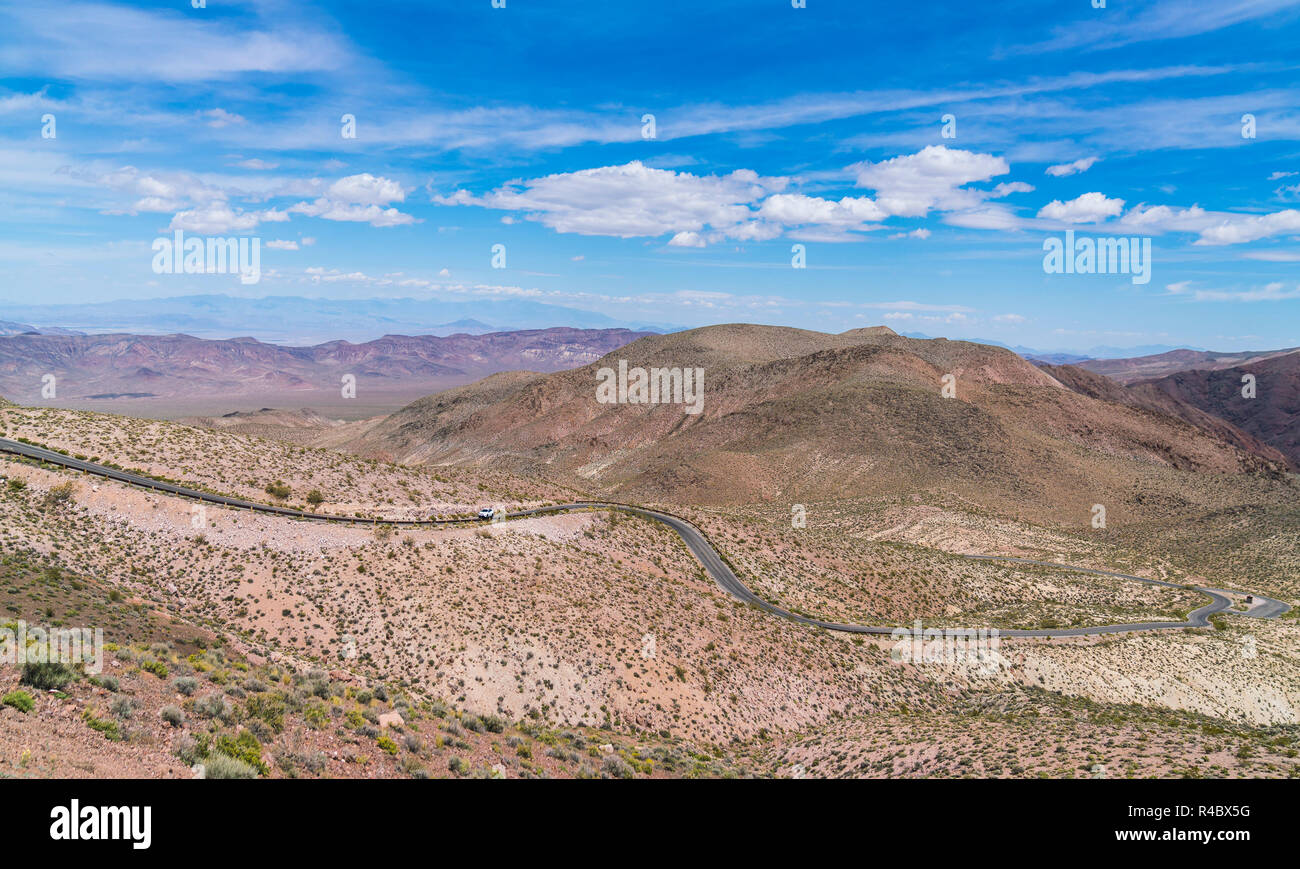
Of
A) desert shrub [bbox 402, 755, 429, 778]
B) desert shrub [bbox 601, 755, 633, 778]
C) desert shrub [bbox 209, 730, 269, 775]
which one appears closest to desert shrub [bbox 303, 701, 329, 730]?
desert shrub [bbox 402, 755, 429, 778]

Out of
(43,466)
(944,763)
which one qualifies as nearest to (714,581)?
(944,763)

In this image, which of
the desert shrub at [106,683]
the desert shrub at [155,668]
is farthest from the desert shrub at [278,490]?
the desert shrub at [106,683]

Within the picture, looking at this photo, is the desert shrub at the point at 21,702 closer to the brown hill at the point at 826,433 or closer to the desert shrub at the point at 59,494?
the desert shrub at the point at 59,494

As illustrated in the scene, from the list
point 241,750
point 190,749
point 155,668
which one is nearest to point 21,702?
point 190,749

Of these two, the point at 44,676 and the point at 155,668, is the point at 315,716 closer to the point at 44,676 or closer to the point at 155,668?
the point at 155,668

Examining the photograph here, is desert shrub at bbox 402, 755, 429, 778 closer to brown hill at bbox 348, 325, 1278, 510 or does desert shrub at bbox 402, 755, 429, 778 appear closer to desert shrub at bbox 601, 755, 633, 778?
desert shrub at bbox 601, 755, 633, 778
